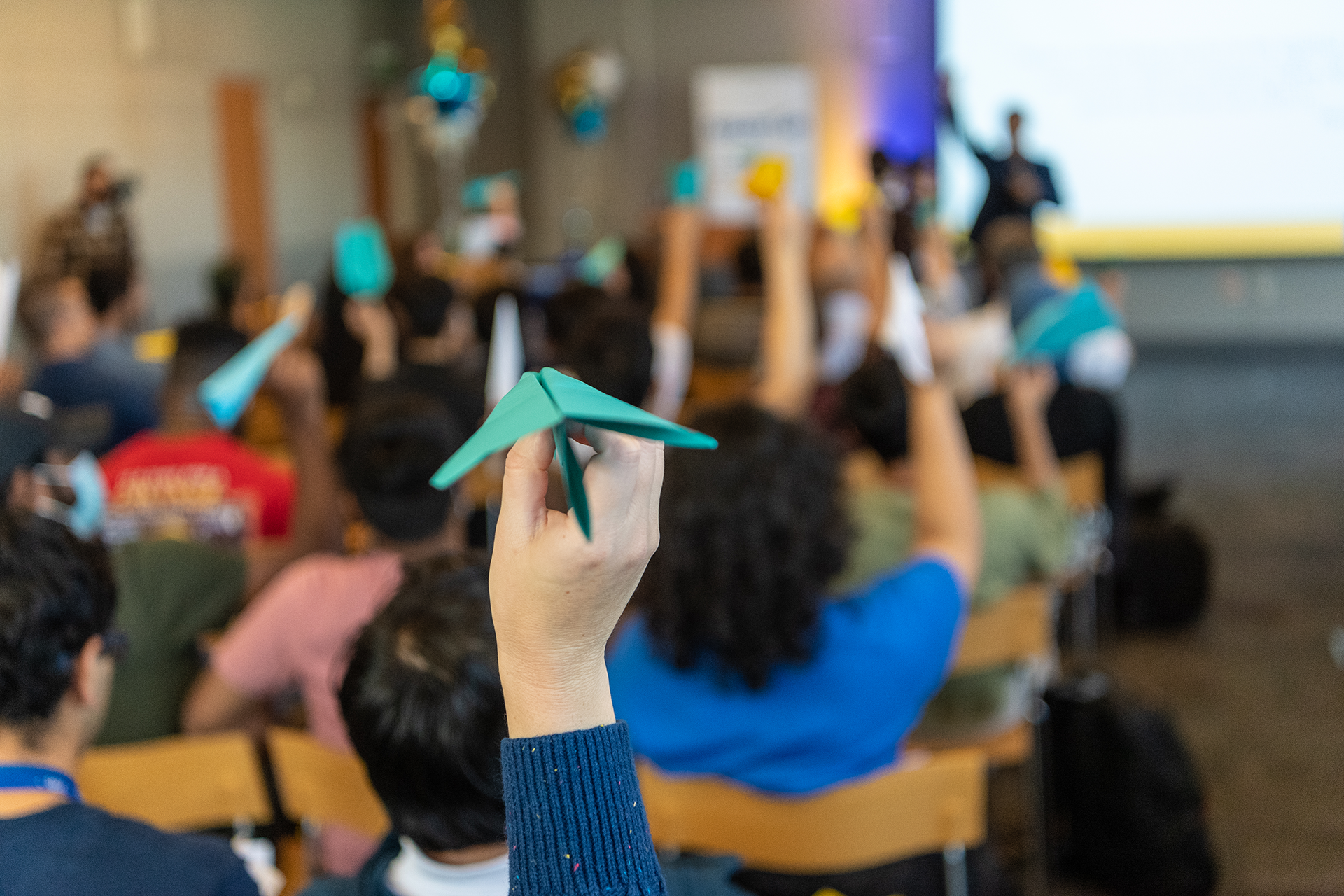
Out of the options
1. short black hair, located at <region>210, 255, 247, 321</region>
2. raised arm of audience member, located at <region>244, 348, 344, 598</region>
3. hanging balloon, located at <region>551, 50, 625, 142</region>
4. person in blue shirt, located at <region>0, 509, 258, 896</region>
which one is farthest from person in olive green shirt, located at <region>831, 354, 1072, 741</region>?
hanging balloon, located at <region>551, 50, 625, 142</region>

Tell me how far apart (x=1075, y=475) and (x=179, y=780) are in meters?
2.72

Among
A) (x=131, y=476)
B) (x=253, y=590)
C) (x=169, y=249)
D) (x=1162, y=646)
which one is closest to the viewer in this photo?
(x=253, y=590)

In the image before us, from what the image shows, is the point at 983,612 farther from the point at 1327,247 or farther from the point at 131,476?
the point at 1327,247

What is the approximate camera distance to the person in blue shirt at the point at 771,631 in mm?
1717

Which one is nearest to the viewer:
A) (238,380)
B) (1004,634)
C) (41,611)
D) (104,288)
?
(41,611)

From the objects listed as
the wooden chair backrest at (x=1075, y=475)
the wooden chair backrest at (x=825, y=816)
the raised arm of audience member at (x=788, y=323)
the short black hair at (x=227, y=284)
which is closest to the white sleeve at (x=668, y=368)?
the raised arm of audience member at (x=788, y=323)

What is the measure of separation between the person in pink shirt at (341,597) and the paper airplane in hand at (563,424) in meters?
1.29

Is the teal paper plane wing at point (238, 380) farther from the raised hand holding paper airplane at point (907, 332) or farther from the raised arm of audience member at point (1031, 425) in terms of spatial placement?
the raised arm of audience member at point (1031, 425)

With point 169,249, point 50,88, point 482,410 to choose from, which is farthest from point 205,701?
point 169,249

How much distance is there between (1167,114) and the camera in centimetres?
1037

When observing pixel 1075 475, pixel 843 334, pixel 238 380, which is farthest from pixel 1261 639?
pixel 238 380

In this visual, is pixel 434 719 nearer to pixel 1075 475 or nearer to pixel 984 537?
pixel 984 537

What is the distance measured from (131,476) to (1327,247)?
10194 mm

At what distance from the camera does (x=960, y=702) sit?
105 inches
